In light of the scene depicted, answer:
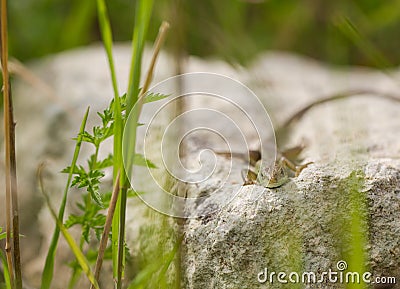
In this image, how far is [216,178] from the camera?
190 cm

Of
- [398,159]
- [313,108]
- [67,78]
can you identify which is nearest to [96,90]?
[67,78]

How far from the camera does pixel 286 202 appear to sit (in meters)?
1.62

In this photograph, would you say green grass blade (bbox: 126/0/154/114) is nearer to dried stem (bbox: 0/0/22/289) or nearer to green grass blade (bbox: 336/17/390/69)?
dried stem (bbox: 0/0/22/289)

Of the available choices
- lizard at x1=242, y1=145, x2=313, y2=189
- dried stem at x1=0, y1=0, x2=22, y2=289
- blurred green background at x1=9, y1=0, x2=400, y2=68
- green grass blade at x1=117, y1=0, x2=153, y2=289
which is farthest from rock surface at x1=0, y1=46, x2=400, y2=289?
blurred green background at x1=9, y1=0, x2=400, y2=68

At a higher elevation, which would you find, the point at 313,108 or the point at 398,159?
the point at 313,108

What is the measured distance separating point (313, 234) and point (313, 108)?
1.38 metres

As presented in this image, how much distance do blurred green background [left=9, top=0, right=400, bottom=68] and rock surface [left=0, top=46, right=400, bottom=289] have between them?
1.30m

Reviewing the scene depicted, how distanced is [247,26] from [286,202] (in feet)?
11.8

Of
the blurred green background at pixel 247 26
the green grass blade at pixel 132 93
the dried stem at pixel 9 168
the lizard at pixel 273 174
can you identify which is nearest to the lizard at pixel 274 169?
the lizard at pixel 273 174

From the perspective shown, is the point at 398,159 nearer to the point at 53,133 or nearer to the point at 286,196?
the point at 286,196

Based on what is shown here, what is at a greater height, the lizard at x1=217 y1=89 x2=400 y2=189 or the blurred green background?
the blurred green background

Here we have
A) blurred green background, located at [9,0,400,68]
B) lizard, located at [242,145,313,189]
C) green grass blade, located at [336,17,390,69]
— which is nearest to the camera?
lizard, located at [242,145,313,189]

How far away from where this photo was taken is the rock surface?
62.7 inches

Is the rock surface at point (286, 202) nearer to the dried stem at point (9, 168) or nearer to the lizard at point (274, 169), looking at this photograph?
the lizard at point (274, 169)
